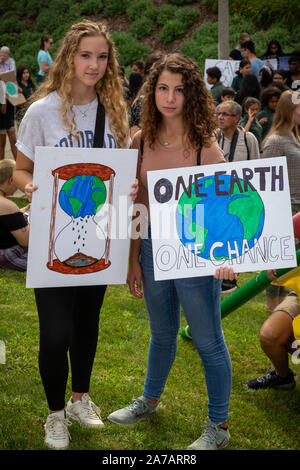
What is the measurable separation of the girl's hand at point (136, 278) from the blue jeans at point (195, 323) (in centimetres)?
3

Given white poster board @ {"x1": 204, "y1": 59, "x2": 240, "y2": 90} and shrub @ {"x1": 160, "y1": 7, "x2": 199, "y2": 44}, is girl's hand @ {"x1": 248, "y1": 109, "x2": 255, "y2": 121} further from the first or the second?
shrub @ {"x1": 160, "y1": 7, "x2": 199, "y2": 44}

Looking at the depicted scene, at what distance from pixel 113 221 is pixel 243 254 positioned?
0.63 meters

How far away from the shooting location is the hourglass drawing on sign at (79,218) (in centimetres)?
279

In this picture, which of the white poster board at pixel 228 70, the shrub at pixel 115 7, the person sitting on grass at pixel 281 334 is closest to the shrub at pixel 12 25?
the shrub at pixel 115 7

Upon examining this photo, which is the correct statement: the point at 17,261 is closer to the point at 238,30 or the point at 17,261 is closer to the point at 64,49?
the point at 64,49

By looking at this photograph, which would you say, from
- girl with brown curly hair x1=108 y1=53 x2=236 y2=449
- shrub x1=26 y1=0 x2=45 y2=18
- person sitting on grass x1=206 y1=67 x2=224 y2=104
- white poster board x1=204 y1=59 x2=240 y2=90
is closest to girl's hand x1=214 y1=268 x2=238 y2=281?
girl with brown curly hair x1=108 y1=53 x2=236 y2=449

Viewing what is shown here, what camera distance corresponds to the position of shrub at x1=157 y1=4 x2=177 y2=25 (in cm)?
1969

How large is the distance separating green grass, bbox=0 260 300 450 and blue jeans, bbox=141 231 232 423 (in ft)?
1.18

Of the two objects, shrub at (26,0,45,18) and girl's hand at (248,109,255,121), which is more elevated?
shrub at (26,0,45,18)

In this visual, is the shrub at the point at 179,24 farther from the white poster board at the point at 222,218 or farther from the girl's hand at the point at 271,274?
the white poster board at the point at 222,218

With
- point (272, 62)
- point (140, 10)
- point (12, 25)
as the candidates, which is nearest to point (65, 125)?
point (272, 62)

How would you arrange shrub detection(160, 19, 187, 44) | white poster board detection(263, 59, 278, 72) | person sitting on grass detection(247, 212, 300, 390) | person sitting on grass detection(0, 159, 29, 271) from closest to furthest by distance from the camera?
person sitting on grass detection(0, 159, 29, 271)
person sitting on grass detection(247, 212, 300, 390)
white poster board detection(263, 59, 278, 72)
shrub detection(160, 19, 187, 44)

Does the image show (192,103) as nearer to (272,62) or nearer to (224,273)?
(224,273)
